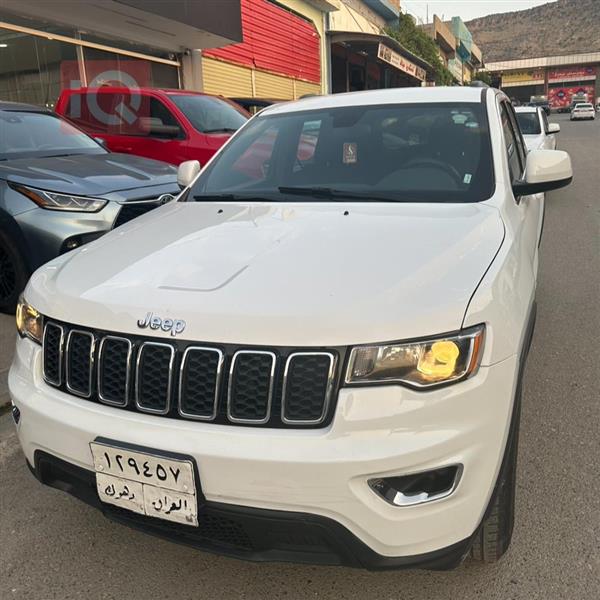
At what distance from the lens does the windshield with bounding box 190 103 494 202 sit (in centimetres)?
287

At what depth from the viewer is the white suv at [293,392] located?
168 centimetres

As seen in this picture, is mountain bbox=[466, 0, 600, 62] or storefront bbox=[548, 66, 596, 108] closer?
storefront bbox=[548, 66, 596, 108]

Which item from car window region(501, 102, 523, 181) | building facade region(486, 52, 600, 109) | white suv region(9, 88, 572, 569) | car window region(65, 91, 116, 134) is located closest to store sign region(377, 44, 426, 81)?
car window region(65, 91, 116, 134)

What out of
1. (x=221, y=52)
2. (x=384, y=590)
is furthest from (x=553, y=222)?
(x=221, y=52)

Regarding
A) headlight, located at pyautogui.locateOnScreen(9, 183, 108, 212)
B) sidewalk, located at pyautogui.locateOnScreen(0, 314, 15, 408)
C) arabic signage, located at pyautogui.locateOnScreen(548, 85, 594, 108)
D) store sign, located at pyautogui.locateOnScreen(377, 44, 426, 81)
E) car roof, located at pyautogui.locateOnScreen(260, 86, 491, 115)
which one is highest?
A: arabic signage, located at pyautogui.locateOnScreen(548, 85, 594, 108)

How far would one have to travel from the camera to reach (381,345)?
1.70 meters

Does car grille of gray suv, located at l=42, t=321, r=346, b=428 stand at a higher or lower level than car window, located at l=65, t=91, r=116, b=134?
lower

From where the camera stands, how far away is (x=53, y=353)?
2061 millimetres

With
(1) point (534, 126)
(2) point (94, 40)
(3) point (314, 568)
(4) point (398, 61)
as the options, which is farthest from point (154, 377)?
(4) point (398, 61)

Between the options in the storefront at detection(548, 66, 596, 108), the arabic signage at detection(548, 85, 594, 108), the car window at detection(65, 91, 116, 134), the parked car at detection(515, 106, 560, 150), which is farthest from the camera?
the storefront at detection(548, 66, 596, 108)

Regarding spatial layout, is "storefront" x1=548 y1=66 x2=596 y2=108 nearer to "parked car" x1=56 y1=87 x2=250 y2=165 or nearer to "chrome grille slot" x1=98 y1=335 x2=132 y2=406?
"parked car" x1=56 y1=87 x2=250 y2=165

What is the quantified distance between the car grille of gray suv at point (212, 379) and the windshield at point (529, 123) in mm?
10043

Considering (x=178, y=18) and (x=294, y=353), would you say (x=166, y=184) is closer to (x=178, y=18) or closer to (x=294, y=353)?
(x=294, y=353)

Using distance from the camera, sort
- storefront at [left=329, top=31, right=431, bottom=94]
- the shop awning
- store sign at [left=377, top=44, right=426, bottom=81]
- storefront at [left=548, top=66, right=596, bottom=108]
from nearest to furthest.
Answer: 1. the shop awning
2. storefront at [left=329, top=31, right=431, bottom=94]
3. store sign at [left=377, top=44, right=426, bottom=81]
4. storefront at [left=548, top=66, right=596, bottom=108]
